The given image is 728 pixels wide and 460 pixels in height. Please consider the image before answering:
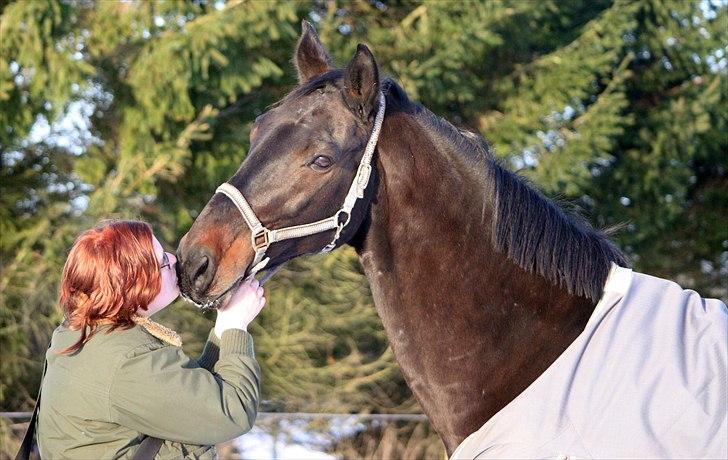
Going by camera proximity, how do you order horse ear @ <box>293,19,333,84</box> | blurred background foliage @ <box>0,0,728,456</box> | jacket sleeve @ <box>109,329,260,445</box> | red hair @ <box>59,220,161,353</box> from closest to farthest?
1. jacket sleeve @ <box>109,329,260,445</box>
2. red hair @ <box>59,220,161,353</box>
3. horse ear @ <box>293,19,333,84</box>
4. blurred background foliage @ <box>0,0,728,456</box>

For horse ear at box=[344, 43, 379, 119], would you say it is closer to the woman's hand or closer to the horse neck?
the horse neck

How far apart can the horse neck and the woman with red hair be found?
0.46 metres

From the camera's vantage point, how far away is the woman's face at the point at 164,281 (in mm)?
2338

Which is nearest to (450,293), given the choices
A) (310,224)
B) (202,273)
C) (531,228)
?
(531,228)

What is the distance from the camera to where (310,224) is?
2486 millimetres

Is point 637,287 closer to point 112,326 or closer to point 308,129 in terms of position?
point 308,129

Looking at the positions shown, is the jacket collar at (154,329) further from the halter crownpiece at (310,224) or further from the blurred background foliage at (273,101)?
the blurred background foliage at (273,101)

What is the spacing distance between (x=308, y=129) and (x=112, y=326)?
0.74 metres

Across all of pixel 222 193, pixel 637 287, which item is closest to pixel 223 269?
pixel 222 193

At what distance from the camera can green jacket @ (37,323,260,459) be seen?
7.06 feet

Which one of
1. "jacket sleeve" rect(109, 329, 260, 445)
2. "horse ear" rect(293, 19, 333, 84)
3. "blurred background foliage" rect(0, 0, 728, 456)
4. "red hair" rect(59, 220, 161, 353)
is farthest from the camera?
"blurred background foliage" rect(0, 0, 728, 456)

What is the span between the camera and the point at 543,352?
2.46m

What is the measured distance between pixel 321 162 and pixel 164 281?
0.53 m

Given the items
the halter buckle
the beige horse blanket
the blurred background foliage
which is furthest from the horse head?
the blurred background foliage
